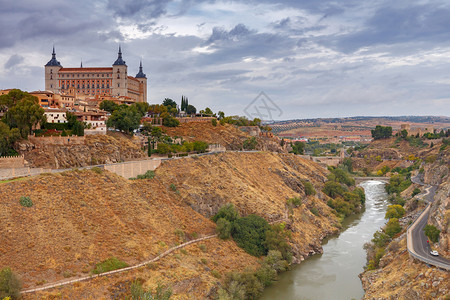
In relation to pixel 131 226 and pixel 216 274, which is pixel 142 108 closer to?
pixel 131 226

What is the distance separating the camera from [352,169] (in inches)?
4643

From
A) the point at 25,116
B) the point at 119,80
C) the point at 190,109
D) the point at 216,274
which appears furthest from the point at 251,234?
the point at 119,80

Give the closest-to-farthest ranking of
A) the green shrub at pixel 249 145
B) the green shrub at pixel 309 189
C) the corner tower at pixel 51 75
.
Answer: the green shrub at pixel 309 189 < the green shrub at pixel 249 145 < the corner tower at pixel 51 75

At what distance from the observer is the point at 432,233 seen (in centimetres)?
3722

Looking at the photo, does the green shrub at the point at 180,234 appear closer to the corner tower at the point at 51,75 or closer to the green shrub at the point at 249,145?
the green shrub at the point at 249,145

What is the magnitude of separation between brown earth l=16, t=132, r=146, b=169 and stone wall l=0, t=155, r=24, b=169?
1.85 m

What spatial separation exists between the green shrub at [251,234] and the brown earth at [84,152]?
51.8 ft

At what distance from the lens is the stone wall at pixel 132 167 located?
42344 mm

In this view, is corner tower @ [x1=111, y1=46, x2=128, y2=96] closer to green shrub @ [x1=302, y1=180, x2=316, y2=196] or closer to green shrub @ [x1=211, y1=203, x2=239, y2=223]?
green shrub @ [x1=302, y1=180, x2=316, y2=196]

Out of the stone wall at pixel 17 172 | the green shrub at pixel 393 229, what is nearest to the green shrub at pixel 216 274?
the stone wall at pixel 17 172

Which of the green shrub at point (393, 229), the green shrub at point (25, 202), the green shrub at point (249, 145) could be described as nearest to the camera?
the green shrub at point (25, 202)

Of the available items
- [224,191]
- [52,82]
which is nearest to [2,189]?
[224,191]

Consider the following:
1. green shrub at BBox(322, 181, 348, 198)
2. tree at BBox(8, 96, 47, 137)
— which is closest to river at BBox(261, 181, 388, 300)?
green shrub at BBox(322, 181, 348, 198)

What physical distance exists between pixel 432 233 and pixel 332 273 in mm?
10170
